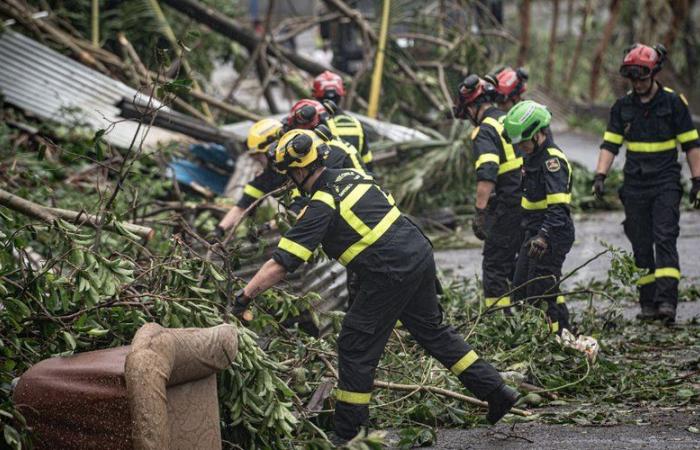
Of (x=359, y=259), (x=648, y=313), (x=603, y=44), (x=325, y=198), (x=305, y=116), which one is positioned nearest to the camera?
(x=325, y=198)

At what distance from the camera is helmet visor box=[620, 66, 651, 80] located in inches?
285

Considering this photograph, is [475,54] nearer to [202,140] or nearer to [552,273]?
[202,140]

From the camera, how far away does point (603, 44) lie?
17.2 metres

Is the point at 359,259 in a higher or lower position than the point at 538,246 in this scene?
lower

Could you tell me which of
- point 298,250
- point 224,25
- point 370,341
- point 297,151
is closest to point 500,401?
point 370,341

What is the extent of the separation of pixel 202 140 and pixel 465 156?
A: 2.99 metres

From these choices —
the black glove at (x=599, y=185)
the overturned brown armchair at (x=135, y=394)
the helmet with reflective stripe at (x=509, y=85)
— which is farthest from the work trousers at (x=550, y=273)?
the overturned brown armchair at (x=135, y=394)

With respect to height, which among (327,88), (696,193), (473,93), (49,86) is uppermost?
(473,93)

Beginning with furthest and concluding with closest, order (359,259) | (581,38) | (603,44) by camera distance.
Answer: (581,38) → (603,44) → (359,259)

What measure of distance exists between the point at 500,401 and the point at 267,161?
258cm

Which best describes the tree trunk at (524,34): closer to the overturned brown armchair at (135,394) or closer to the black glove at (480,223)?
the black glove at (480,223)

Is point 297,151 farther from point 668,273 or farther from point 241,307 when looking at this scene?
point 668,273

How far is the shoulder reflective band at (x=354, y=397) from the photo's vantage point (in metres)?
5.19

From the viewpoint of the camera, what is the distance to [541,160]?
22.1ft
